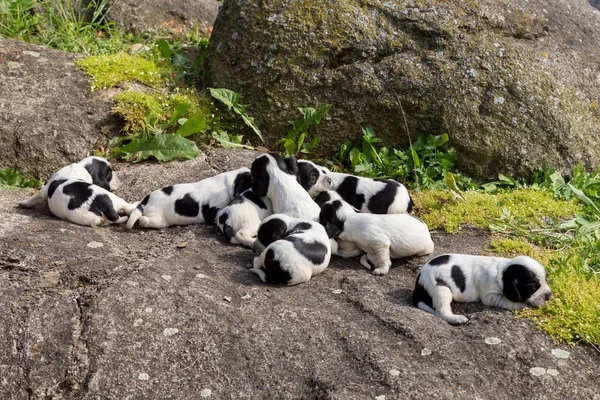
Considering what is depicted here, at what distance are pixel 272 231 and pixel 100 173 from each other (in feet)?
7.62

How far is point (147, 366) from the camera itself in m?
4.39

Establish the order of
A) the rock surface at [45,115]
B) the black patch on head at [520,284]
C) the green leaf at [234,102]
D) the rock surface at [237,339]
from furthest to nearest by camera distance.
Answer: the green leaf at [234,102], the rock surface at [45,115], the black patch on head at [520,284], the rock surface at [237,339]

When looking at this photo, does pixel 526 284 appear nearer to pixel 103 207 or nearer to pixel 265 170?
pixel 265 170

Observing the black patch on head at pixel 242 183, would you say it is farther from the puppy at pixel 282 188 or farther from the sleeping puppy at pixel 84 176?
the sleeping puppy at pixel 84 176

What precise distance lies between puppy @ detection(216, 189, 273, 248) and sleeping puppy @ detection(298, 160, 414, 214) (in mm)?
506

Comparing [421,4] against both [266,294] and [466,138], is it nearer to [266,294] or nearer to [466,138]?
[466,138]

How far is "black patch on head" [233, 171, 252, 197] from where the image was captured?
22.2 ft

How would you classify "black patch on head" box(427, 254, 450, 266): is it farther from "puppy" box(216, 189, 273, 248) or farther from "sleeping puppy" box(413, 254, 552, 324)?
"puppy" box(216, 189, 273, 248)

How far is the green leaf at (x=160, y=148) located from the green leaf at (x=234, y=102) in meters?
0.80

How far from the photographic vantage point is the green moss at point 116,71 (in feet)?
28.7

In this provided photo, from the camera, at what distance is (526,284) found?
16.0 ft

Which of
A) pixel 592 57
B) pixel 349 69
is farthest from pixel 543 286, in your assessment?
pixel 592 57

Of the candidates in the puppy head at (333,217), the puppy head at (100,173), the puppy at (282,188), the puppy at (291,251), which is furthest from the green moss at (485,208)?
the puppy head at (100,173)

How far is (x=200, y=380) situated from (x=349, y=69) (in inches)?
199
